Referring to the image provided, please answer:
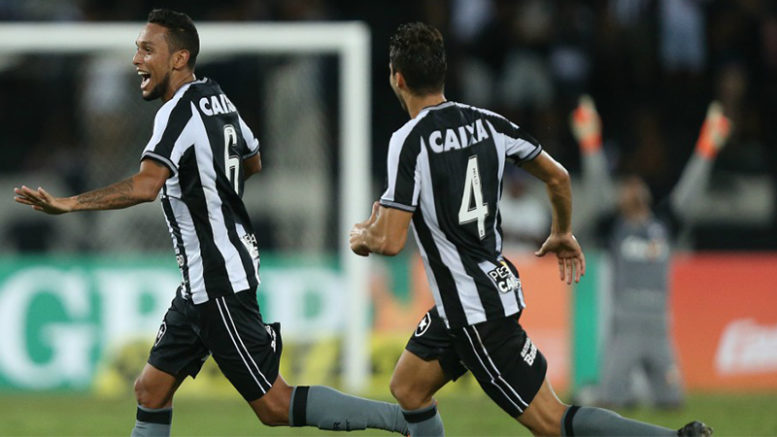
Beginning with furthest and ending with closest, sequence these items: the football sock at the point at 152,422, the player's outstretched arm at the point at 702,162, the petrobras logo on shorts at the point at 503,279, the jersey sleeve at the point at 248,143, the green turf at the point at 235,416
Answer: the player's outstretched arm at the point at 702,162 → the green turf at the point at 235,416 → the jersey sleeve at the point at 248,143 → the football sock at the point at 152,422 → the petrobras logo on shorts at the point at 503,279

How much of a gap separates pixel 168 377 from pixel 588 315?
6.69m

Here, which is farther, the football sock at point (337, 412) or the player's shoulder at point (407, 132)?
the football sock at point (337, 412)

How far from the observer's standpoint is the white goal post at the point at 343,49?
1154 cm

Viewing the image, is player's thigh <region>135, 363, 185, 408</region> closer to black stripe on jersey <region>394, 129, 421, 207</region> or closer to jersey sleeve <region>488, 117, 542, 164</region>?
black stripe on jersey <region>394, 129, 421, 207</region>

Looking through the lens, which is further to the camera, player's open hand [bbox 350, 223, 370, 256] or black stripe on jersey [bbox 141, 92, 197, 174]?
black stripe on jersey [bbox 141, 92, 197, 174]

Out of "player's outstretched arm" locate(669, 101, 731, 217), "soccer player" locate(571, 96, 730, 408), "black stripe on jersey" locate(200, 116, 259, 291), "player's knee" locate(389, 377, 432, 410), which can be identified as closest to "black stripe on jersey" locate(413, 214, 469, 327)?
"player's knee" locate(389, 377, 432, 410)

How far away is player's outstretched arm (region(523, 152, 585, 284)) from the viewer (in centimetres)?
588

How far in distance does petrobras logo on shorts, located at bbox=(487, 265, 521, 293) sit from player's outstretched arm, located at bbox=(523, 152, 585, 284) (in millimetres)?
286

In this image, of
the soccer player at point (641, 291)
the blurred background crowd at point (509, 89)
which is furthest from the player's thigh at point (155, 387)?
the blurred background crowd at point (509, 89)

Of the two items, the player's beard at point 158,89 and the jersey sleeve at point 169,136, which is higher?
the player's beard at point 158,89

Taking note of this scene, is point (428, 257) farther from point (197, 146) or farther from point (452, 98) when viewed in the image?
point (452, 98)

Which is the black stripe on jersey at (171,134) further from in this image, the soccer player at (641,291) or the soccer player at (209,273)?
the soccer player at (641,291)

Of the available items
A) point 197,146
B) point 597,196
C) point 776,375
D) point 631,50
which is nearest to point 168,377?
point 197,146

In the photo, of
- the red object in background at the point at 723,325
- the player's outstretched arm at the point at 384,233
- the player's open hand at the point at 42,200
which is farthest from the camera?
the red object in background at the point at 723,325
